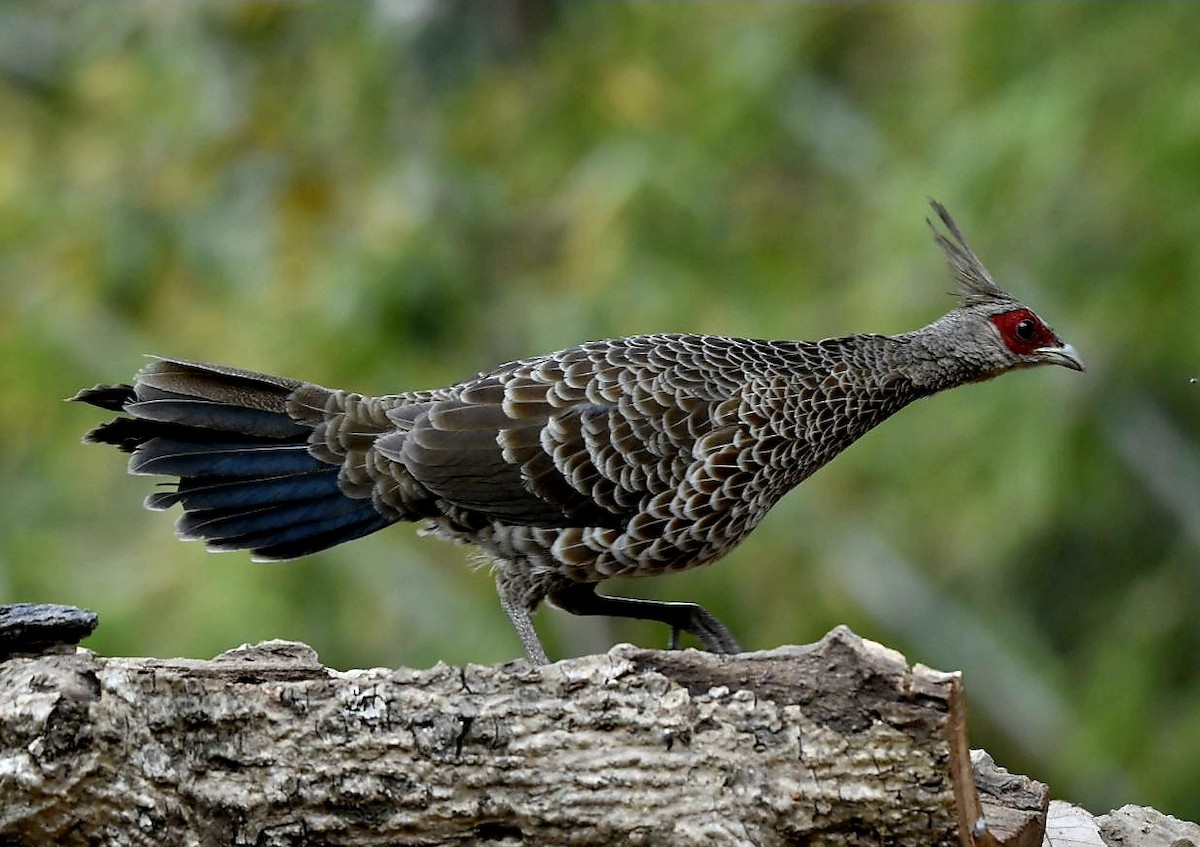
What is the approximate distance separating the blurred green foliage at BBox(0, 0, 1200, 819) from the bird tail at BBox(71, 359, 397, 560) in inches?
148

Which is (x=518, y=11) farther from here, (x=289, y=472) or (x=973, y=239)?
(x=289, y=472)

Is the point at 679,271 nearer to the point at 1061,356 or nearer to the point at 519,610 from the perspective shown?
the point at 1061,356

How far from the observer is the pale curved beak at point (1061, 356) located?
5.87 metres

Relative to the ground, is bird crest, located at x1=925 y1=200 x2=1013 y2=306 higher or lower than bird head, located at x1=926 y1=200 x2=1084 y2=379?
higher

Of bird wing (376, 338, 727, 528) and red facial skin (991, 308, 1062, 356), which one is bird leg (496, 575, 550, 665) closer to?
bird wing (376, 338, 727, 528)

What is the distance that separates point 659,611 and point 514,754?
1594 mm

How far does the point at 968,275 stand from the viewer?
608 centimetres

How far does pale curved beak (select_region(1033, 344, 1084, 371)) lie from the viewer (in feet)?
19.2

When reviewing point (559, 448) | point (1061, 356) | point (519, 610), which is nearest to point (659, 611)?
point (519, 610)

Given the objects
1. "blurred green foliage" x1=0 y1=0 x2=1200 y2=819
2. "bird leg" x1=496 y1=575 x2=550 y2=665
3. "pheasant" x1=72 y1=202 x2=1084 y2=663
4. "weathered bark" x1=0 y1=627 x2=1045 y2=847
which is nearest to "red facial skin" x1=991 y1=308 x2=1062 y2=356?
"pheasant" x1=72 y1=202 x2=1084 y2=663

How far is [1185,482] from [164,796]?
8.75 metres

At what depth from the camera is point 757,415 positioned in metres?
5.47

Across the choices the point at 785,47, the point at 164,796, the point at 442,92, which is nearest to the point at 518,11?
the point at 442,92

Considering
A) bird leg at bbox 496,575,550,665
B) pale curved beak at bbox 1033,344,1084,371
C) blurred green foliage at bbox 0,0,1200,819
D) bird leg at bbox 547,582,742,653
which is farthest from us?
blurred green foliage at bbox 0,0,1200,819
